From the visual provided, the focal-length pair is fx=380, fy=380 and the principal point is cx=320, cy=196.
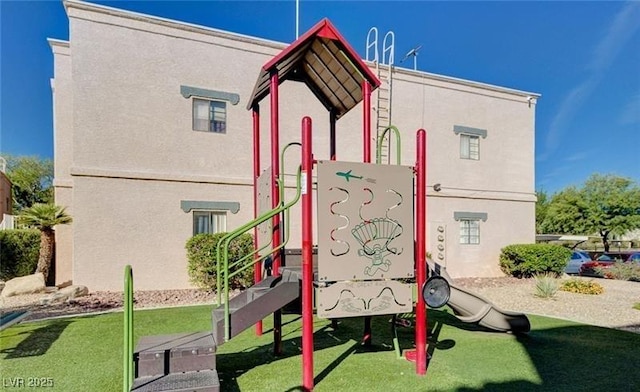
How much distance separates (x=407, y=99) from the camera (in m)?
13.6

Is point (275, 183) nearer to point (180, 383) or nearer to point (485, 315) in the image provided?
point (180, 383)

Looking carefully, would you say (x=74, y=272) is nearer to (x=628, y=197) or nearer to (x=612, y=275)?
(x=612, y=275)

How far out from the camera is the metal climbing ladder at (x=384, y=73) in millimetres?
12867

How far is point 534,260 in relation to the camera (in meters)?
14.0

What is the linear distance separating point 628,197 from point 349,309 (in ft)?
118

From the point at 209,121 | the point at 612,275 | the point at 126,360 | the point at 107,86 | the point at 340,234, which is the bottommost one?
the point at 612,275

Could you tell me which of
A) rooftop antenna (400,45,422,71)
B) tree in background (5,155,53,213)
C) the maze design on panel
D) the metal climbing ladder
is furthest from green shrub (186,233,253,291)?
tree in background (5,155,53,213)

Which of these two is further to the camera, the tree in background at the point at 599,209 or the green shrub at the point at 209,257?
the tree in background at the point at 599,209

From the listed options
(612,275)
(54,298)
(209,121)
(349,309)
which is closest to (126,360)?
(349,309)

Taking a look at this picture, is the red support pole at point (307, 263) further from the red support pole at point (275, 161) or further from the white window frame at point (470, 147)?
the white window frame at point (470, 147)

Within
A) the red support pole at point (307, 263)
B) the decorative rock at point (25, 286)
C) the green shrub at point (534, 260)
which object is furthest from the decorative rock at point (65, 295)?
the green shrub at point (534, 260)

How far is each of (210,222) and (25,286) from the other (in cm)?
473

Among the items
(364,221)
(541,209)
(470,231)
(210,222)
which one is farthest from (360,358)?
(541,209)

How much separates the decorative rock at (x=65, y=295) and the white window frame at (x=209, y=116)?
505cm
